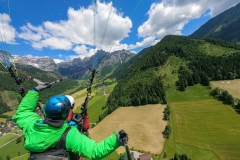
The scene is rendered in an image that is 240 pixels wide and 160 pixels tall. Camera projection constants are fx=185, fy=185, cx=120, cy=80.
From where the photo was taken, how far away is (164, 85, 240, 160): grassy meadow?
180ft

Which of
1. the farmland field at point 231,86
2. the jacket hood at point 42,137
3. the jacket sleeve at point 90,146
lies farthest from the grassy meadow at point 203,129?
the jacket hood at point 42,137

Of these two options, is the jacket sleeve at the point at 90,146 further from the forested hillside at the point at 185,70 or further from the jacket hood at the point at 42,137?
the forested hillside at the point at 185,70

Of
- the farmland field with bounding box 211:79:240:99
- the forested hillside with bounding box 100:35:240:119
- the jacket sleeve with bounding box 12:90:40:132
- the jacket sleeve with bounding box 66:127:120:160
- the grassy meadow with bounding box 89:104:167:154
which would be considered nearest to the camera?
the jacket sleeve with bounding box 66:127:120:160

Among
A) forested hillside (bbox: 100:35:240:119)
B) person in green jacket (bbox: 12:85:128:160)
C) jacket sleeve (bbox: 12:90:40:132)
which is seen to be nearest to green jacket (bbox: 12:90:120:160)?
person in green jacket (bbox: 12:85:128:160)

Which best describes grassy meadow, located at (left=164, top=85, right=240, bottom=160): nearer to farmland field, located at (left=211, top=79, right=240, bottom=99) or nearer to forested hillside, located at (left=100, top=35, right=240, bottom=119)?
farmland field, located at (left=211, top=79, right=240, bottom=99)

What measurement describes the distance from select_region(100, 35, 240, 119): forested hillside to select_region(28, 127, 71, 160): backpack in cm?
9377

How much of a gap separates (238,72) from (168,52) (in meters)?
67.3

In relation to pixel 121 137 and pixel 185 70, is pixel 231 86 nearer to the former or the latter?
pixel 185 70

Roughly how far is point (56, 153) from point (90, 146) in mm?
668

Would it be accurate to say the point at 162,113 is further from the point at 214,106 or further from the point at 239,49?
the point at 239,49

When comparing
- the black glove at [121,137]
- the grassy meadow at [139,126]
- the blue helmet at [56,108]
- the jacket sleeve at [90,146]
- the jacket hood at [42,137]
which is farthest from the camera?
the grassy meadow at [139,126]

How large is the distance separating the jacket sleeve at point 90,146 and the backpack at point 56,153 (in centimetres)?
9

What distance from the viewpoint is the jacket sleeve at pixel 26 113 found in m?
4.23

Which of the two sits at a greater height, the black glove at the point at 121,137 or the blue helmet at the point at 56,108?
the blue helmet at the point at 56,108
